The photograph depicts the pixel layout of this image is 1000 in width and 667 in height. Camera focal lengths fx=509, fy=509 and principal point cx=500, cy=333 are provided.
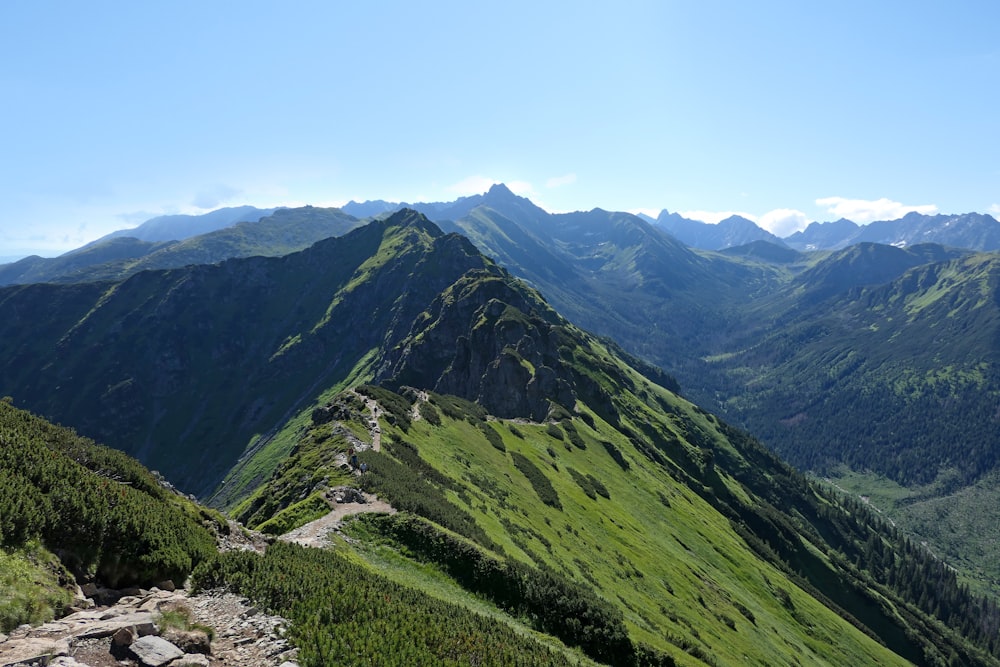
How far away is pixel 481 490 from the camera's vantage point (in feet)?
224

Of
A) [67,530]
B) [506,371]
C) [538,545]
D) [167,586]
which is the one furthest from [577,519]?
[506,371]

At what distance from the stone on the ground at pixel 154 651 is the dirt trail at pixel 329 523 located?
57.4 feet

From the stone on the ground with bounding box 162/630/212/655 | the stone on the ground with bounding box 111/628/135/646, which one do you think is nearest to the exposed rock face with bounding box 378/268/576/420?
the stone on the ground with bounding box 162/630/212/655

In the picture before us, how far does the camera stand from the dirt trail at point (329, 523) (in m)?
36.0

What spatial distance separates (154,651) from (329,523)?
2518 cm

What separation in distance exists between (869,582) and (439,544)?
210 m

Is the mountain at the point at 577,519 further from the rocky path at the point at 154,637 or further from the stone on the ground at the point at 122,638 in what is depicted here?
the stone on the ground at the point at 122,638

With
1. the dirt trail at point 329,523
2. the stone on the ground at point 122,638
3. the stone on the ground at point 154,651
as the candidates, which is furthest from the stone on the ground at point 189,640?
the dirt trail at point 329,523

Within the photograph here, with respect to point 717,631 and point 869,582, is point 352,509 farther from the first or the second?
point 869,582

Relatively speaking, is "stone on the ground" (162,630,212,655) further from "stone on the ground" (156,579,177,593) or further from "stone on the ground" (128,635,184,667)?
"stone on the ground" (156,579,177,593)

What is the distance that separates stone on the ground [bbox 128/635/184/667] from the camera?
50.2 ft

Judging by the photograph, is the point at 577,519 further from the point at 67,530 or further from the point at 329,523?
the point at 67,530

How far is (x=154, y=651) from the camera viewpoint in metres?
15.7

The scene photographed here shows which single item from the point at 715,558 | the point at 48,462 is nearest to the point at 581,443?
the point at 715,558
